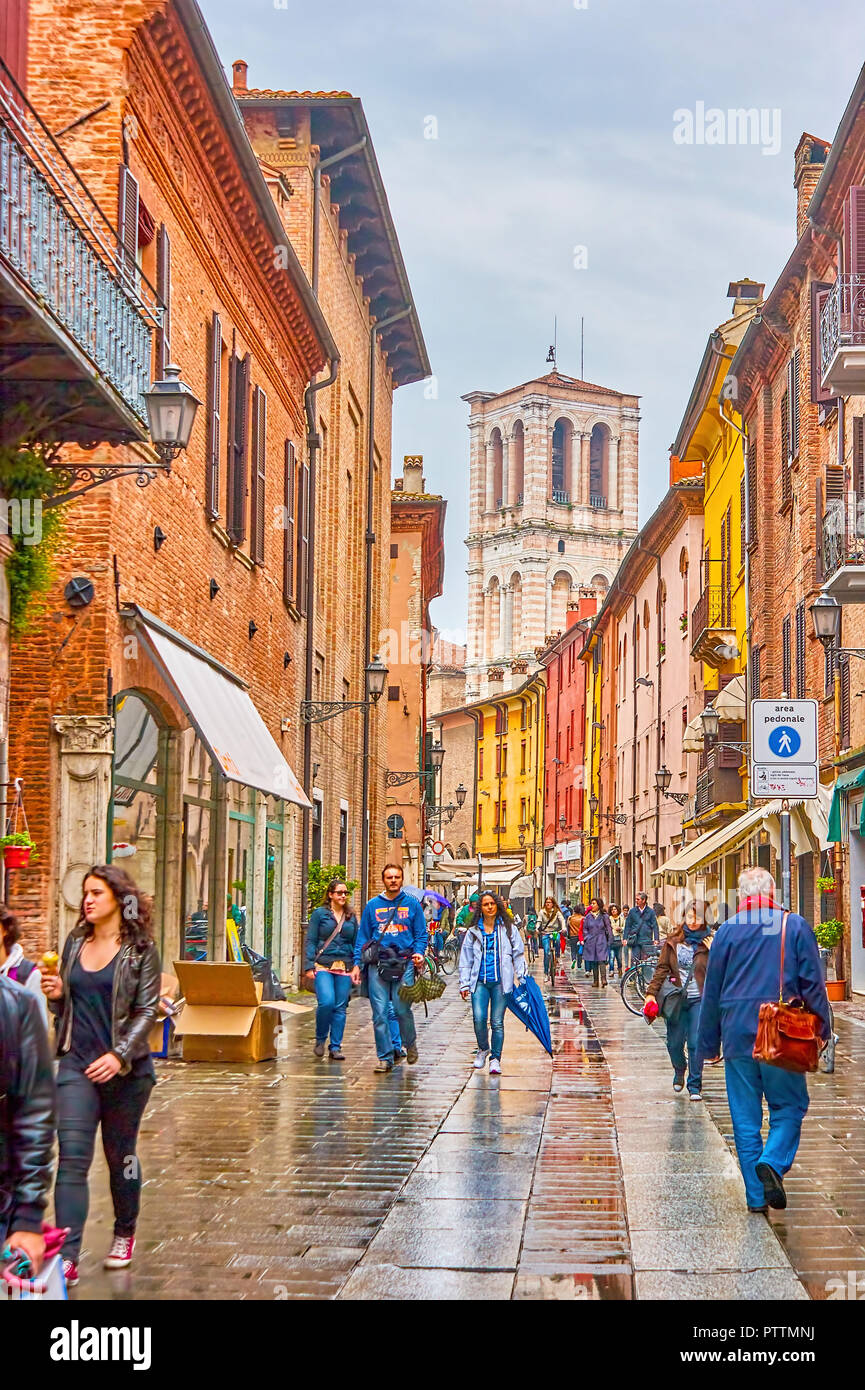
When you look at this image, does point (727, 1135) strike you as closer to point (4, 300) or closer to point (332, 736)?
point (4, 300)

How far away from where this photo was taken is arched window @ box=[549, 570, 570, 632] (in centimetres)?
10262

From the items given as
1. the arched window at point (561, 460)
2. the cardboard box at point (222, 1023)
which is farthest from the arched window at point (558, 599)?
the cardboard box at point (222, 1023)

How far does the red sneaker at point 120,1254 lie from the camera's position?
21.7ft

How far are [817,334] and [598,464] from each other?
84.3 metres

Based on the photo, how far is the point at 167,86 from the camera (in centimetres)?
1634

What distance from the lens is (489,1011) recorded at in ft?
47.6

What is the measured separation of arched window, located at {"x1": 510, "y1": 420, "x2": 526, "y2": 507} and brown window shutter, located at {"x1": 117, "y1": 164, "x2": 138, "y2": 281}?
89781mm

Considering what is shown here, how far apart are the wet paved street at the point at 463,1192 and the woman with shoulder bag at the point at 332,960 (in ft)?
3.28

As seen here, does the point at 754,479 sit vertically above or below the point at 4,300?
above

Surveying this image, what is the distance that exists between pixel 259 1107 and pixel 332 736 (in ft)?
62.1

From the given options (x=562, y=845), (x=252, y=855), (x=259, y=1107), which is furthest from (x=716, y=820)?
(x=562, y=845)

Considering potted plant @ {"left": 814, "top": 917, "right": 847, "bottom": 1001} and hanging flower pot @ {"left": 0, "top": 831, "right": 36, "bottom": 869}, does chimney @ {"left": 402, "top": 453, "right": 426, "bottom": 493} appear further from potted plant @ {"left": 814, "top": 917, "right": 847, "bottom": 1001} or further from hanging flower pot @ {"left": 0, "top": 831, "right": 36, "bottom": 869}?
hanging flower pot @ {"left": 0, "top": 831, "right": 36, "bottom": 869}

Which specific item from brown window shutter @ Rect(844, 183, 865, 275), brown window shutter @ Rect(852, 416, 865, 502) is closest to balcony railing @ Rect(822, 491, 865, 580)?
brown window shutter @ Rect(852, 416, 865, 502)

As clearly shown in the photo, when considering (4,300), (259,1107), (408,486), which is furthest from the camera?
(408,486)
